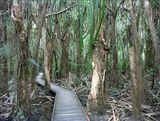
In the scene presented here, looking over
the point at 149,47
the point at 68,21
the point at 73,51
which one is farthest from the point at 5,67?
the point at 73,51

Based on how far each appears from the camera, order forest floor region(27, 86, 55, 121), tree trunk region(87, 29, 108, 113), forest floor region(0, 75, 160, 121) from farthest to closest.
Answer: forest floor region(27, 86, 55, 121)
tree trunk region(87, 29, 108, 113)
forest floor region(0, 75, 160, 121)

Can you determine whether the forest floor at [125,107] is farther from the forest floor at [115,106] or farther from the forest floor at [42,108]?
the forest floor at [42,108]

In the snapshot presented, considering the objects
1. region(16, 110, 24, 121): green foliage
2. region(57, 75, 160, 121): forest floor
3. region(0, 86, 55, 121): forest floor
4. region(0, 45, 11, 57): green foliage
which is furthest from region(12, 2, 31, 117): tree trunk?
region(57, 75, 160, 121): forest floor

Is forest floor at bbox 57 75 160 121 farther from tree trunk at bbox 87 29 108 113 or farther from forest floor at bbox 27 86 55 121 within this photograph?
forest floor at bbox 27 86 55 121

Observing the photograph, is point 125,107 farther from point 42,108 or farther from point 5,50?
point 5,50

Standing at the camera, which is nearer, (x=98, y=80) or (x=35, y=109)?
(x=98, y=80)

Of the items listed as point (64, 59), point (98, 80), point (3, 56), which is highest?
point (64, 59)

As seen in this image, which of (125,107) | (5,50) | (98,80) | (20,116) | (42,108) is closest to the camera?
(20,116)

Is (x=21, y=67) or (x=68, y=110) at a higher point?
(x=21, y=67)

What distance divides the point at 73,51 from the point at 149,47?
10.6 m

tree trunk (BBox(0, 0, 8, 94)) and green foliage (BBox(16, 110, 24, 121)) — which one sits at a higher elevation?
tree trunk (BBox(0, 0, 8, 94))

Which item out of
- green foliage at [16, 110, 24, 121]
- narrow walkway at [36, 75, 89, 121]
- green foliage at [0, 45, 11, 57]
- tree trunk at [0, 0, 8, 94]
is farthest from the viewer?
tree trunk at [0, 0, 8, 94]

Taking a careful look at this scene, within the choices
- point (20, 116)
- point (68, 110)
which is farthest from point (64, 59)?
point (20, 116)

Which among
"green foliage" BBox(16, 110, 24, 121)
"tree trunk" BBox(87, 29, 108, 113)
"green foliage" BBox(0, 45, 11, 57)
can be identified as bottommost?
"green foliage" BBox(16, 110, 24, 121)
